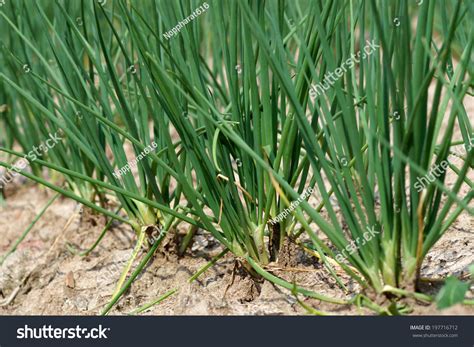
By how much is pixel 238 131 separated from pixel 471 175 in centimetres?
109

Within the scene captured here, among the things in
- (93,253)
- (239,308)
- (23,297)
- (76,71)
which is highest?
(76,71)

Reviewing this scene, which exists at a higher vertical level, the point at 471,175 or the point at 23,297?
the point at 471,175

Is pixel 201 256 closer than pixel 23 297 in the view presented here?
Yes

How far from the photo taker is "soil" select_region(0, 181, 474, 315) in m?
1.78

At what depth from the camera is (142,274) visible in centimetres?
212

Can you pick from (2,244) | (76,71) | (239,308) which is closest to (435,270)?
(239,308)

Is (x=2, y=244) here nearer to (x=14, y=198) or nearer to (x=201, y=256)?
(x=14, y=198)

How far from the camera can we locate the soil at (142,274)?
1.78 m

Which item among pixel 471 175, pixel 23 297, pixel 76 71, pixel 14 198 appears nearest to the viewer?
pixel 76 71

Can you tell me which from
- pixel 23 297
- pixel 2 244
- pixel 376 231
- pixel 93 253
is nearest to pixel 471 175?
pixel 376 231

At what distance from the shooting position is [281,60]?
1617 mm

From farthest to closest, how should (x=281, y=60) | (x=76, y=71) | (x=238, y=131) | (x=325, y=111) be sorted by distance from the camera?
(x=76, y=71) → (x=238, y=131) → (x=281, y=60) → (x=325, y=111)

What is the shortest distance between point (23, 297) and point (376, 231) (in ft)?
4.36

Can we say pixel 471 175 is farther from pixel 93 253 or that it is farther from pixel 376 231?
pixel 93 253
